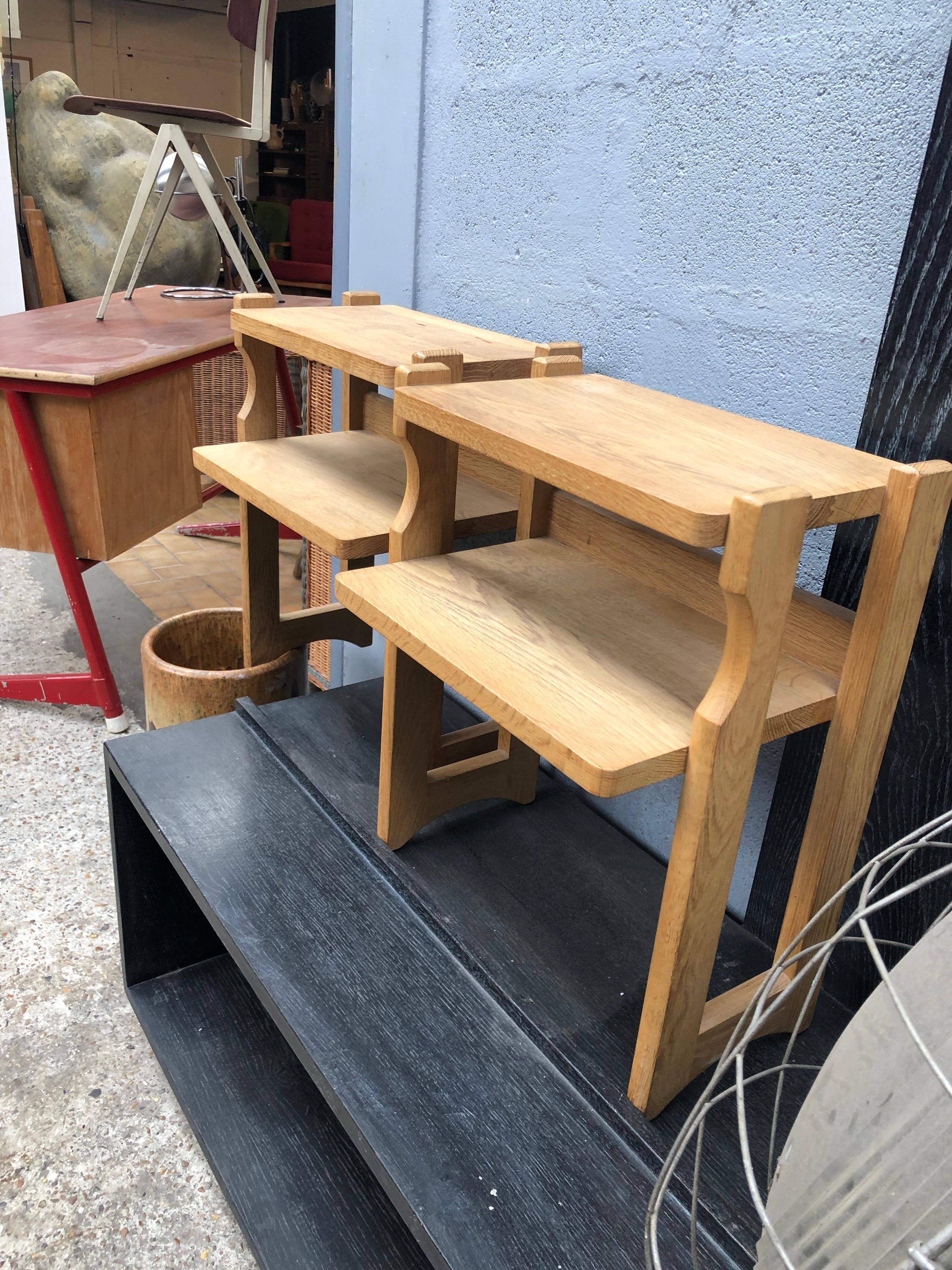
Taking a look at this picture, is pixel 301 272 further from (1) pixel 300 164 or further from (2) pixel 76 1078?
(2) pixel 76 1078

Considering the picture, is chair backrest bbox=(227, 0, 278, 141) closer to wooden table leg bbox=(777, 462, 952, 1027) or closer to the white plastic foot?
the white plastic foot

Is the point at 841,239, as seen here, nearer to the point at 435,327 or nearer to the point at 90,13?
the point at 435,327

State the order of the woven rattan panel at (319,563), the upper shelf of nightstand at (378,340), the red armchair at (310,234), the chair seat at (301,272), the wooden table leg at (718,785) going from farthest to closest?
the red armchair at (310,234) < the chair seat at (301,272) < the woven rattan panel at (319,563) < the upper shelf of nightstand at (378,340) < the wooden table leg at (718,785)

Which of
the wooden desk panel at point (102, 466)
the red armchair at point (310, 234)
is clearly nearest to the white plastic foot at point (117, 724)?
the wooden desk panel at point (102, 466)

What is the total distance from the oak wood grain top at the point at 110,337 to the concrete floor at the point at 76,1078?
2.96 ft

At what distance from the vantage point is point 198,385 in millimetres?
3732

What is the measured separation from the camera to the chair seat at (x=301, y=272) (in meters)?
6.94

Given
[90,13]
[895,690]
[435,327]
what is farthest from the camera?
[90,13]

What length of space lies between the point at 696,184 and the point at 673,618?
1.76ft

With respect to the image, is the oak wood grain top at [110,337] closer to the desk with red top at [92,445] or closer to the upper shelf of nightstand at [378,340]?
the desk with red top at [92,445]

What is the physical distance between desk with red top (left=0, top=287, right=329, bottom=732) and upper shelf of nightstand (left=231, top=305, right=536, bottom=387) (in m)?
0.75

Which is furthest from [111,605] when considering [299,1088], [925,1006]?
[925,1006]

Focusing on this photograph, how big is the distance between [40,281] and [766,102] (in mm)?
4982

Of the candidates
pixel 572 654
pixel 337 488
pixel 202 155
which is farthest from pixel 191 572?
pixel 572 654
